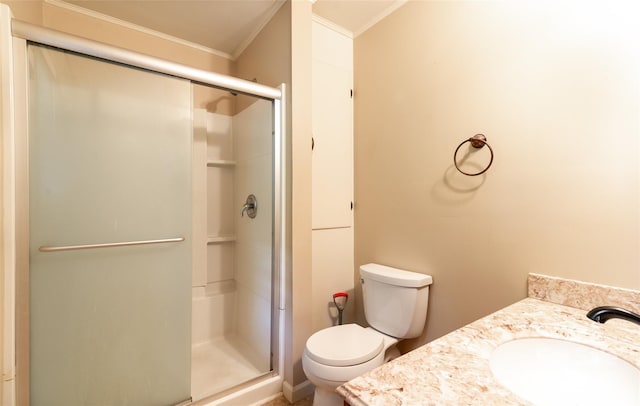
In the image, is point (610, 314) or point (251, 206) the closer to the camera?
point (610, 314)

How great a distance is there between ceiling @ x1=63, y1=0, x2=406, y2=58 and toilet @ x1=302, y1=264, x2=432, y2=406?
62.4 inches

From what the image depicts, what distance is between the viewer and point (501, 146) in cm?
125

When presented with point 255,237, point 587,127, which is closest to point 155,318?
point 255,237

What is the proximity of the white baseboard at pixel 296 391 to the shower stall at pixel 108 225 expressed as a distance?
0.09 meters

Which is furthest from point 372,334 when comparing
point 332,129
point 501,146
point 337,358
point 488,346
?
point 332,129

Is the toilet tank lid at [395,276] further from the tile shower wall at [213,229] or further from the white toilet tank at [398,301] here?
the tile shower wall at [213,229]

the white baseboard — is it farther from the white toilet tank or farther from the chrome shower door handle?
the chrome shower door handle

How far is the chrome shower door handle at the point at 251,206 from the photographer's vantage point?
192 centimetres

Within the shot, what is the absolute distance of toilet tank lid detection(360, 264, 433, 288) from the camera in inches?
57.9

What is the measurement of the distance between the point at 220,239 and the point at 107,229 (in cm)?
102

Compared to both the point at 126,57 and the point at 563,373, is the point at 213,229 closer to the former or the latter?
the point at 126,57

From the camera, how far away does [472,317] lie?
136 cm

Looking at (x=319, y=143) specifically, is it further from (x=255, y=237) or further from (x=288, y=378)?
(x=288, y=378)

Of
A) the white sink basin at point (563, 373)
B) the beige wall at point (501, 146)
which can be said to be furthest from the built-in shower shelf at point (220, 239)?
the white sink basin at point (563, 373)
